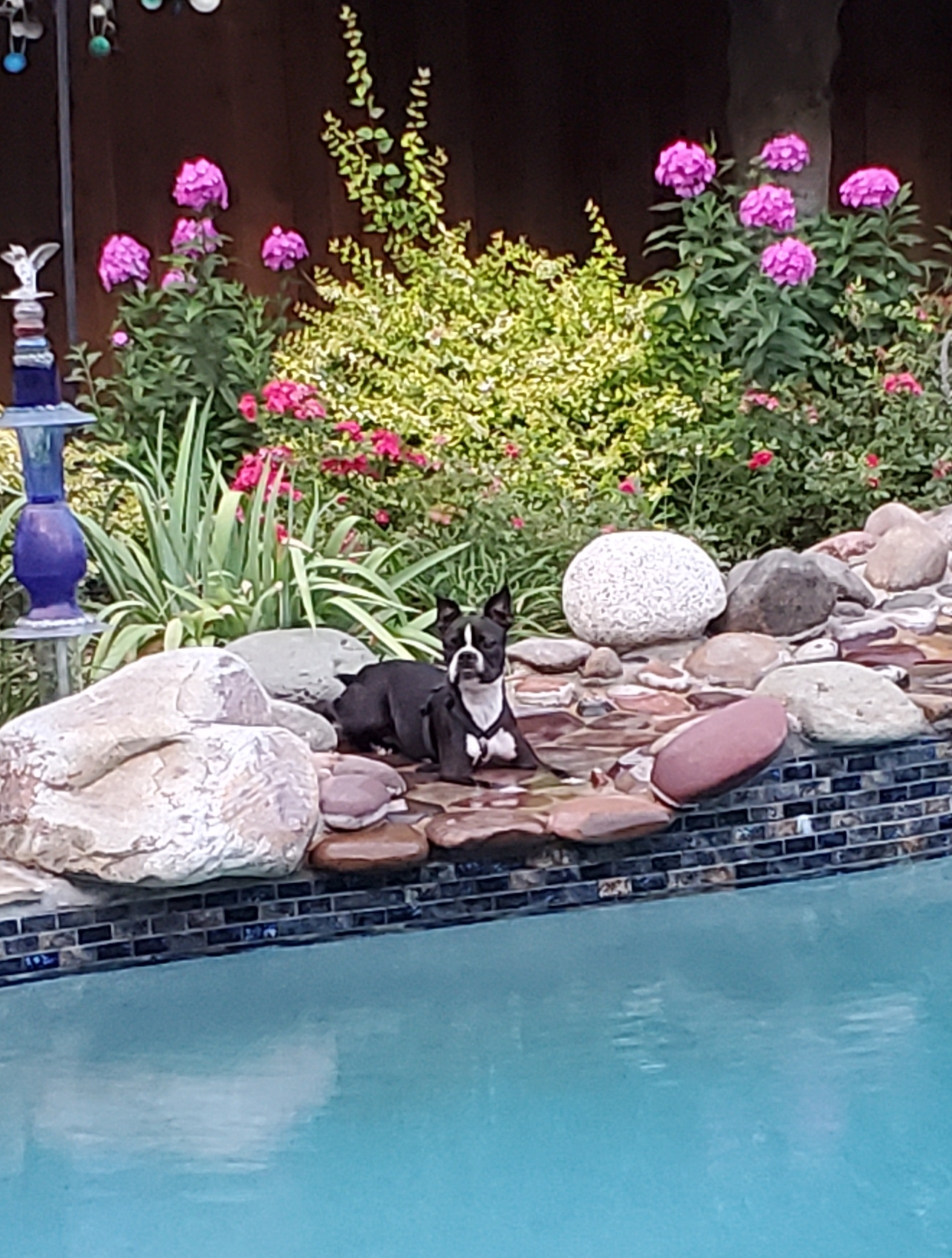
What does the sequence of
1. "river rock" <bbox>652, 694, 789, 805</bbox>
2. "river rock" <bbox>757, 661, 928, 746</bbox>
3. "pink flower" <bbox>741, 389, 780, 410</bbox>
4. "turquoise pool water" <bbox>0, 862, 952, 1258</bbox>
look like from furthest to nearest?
"pink flower" <bbox>741, 389, 780, 410</bbox>
"river rock" <bbox>757, 661, 928, 746</bbox>
"river rock" <bbox>652, 694, 789, 805</bbox>
"turquoise pool water" <bbox>0, 862, 952, 1258</bbox>

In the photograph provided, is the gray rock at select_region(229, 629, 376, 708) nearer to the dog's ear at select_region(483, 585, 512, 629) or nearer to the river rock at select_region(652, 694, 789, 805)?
the dog's ear at select_region(483, 585, 512, 629)

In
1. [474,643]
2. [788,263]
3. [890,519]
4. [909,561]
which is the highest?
[788,263]

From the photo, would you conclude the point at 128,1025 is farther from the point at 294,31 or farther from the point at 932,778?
the point at 294,31

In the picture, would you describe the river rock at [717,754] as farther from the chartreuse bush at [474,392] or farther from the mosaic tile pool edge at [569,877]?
the chartreuse bush at [474,392]

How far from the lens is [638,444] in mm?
6496

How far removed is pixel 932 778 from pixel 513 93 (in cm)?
540

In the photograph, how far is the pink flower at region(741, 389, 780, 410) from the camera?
254 inches

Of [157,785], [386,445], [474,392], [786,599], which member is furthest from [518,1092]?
[474,392]

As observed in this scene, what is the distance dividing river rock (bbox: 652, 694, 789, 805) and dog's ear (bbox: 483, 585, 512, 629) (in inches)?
19.5

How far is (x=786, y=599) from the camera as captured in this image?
210 inches

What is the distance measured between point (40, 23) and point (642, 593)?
419 centimetres

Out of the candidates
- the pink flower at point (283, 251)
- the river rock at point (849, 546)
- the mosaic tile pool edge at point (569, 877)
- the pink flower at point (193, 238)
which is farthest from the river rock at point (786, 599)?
the pink flower at point (193, 238)

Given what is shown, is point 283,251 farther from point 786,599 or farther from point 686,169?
point 786,599

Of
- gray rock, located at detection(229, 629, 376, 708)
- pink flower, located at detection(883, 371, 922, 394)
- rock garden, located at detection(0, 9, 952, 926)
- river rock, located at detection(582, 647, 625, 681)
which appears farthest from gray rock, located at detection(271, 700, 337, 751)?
pink flower, located at detection(883, 371, 922, 394)
